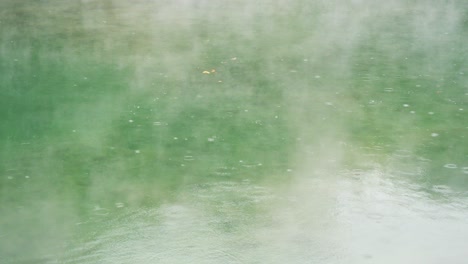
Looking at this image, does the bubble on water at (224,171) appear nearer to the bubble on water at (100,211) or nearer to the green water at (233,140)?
the green water at (233,140)

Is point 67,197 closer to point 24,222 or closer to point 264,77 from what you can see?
point 24,222

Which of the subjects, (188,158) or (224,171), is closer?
(224,171)

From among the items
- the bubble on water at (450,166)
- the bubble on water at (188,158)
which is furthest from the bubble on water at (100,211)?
the bubble on water at (450,166)

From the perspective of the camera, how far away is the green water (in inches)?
150

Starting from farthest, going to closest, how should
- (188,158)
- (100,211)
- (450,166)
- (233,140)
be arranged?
(233,140)
(188,158)
(450,166)
(100,211)

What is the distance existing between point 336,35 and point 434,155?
3.14 meters

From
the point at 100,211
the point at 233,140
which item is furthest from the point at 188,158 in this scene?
the point at 100,211

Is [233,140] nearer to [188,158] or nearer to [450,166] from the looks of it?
[188,158]

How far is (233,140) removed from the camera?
5012 millimetres

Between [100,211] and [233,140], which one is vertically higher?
[233,140]

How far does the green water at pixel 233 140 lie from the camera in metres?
3.81

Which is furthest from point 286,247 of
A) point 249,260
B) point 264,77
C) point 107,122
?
point 264,77

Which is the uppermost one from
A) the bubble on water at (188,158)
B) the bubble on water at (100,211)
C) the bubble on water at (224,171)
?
the bubble on water at (188,158)

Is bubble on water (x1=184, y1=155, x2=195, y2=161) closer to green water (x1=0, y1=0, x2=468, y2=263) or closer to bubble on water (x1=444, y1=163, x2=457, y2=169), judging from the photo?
green water (x1=0, y1=0, x2=468, y2=263)
